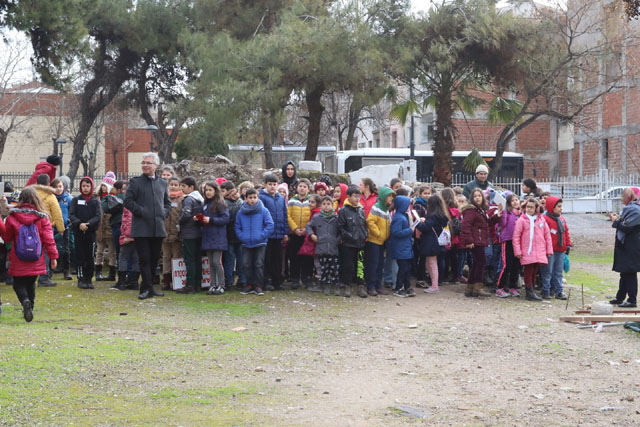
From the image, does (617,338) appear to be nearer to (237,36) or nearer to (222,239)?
(222,239)

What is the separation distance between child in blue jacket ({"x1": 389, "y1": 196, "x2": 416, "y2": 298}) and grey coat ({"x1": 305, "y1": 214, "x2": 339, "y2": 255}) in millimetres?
979

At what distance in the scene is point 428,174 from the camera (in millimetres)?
34812

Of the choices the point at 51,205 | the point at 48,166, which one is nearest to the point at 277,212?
the point at 51,205

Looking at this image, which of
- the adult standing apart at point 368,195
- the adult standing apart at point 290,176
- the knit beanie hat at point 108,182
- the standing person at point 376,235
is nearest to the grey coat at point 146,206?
the knit beanie hat at point 108,182

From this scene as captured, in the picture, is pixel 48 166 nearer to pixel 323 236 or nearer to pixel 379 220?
pixel 323 236

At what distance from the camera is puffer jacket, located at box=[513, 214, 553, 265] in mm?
11391

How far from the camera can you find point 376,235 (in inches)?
450

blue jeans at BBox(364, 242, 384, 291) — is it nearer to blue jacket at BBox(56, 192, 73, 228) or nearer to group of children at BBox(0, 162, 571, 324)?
group of children at BBox(0, 162, 571, 324)

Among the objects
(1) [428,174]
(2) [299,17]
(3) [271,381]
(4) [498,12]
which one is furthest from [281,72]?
(1) [428,174]

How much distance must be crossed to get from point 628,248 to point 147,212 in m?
7.05

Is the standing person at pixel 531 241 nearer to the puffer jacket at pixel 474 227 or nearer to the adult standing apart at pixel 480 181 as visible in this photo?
the puffer jacket at pixel 474 227

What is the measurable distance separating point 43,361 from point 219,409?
2089 mm

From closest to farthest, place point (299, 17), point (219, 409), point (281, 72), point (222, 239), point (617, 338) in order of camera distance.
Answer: point (219, 409) → point (617, 338) → point (222, 239) → point (281, 72) → point (299, 17)

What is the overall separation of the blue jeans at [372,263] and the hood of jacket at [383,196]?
601mm
